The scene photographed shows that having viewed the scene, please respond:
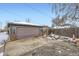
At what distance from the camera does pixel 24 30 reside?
1.86 meters

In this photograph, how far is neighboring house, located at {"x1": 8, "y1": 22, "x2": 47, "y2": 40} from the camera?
1844 mm

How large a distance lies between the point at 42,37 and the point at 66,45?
0.29 m

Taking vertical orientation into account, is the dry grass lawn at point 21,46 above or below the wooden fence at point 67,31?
below

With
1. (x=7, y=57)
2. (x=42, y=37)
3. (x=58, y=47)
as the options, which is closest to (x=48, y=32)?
(x=42, y=37)

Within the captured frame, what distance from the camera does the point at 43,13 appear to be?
6.15ft

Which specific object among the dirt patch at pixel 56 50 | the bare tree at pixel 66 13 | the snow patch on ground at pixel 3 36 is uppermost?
the bare tree at pixel 66 13

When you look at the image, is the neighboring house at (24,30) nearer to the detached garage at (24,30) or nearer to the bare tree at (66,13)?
the detached garage at (24,30)

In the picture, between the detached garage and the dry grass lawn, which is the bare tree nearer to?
the detached garage

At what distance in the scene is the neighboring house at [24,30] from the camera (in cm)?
184

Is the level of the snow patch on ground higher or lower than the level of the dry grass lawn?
higher

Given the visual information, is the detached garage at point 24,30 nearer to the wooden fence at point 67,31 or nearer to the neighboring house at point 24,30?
the neighboring house at point 24,30

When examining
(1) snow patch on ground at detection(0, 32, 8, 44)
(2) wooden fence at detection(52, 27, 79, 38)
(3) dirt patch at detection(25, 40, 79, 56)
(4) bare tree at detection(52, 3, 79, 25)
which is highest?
A: (4) bare tree at detection(52, 3, 79, 25)

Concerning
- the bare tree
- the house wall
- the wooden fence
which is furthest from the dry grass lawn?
the bare tree

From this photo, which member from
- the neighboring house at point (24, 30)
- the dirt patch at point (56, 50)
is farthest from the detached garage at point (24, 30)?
the dirt patch at point (56, 50)
